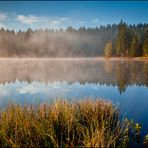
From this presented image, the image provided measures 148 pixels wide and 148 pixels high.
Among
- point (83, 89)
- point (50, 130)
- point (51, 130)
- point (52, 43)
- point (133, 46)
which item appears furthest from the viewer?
point (52, 43)

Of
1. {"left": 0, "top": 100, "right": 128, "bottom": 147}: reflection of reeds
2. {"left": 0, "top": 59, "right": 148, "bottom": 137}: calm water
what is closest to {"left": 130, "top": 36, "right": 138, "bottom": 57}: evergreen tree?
{"left": 0, "top": 59, "right": 148, "bottom": 137}: calm water

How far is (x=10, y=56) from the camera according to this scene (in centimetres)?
13262

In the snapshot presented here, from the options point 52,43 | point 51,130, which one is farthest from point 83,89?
point 52,43

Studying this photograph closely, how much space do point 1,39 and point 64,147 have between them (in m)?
135

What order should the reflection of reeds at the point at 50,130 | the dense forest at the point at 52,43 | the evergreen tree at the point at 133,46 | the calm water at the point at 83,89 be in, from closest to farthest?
the reflection of reeds at the point at 50,130
the calm water at the point at 83,89
the evergreen tree at the point at 133,46
the dense forest at the point at 52,43

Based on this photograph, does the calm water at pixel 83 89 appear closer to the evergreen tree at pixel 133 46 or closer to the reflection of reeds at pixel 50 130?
the reflection of reeds at pixel 50 130

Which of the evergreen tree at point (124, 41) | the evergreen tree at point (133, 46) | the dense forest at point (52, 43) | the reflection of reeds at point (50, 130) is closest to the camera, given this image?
the reflection of reeds at point (50, 130)

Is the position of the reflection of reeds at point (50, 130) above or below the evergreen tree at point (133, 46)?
below

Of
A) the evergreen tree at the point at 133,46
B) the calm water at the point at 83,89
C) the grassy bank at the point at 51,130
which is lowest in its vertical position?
the calm water at the point at 83,89

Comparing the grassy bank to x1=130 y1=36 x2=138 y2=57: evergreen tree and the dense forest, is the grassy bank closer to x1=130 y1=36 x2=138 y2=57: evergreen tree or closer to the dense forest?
x1=130 y1=36 x2=138 y2=57: evergreen tree

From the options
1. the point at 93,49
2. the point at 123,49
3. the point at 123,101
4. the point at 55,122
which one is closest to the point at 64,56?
the point at 93,49

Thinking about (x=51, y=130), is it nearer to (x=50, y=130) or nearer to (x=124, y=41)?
(x=50, y=130)

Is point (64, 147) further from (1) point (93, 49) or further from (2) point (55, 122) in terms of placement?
(1) point (93, 49)

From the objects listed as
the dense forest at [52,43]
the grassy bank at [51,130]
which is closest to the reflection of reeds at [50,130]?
the grassy bank at [51,130]
